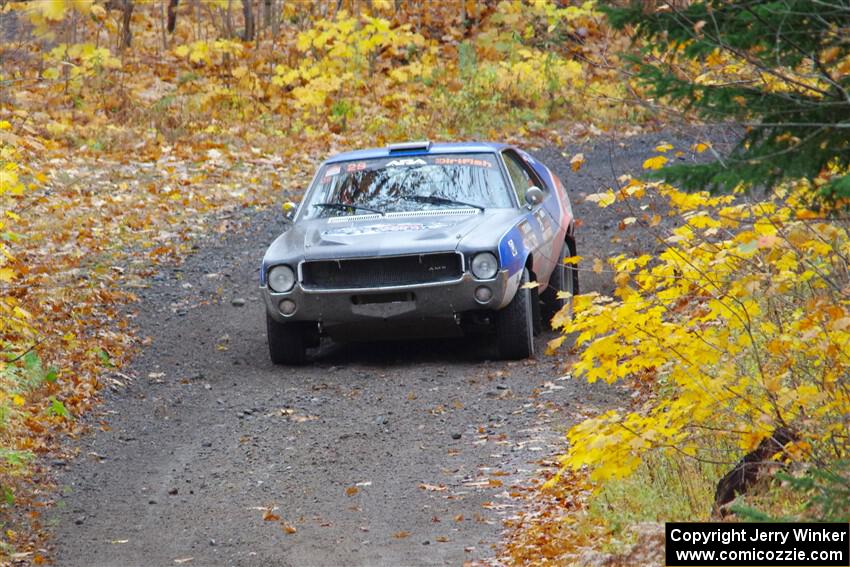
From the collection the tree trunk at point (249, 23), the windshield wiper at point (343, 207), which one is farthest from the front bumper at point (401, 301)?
the tree trunk at point (249, 23)

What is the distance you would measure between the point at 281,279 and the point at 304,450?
184cm

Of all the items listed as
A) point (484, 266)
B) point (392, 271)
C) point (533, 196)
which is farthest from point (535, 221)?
point (392, 271)

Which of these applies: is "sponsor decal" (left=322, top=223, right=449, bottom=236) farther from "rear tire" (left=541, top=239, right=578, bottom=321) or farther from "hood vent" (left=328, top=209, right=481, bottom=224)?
"rear tire" (left=541, top=239, right=578, bottom=321)

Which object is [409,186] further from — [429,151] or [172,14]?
[172,14]

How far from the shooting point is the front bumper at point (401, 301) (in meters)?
8.73

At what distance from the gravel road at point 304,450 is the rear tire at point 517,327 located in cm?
15

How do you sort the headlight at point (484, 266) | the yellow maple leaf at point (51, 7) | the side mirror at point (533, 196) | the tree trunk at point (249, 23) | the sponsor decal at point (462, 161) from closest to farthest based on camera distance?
the yellow maple leaf at point (51, 7) < the headlight at point (484, 266) < the side mirror at point (533, 196) < the sponsor decal at point (462, 161) < the tree trunk at point (249, 23)

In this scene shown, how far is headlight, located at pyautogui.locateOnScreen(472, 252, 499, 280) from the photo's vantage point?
28.5 feet

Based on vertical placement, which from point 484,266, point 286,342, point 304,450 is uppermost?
point 484,266

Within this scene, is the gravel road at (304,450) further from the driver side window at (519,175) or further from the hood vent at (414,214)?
the driver side window at (519,175)

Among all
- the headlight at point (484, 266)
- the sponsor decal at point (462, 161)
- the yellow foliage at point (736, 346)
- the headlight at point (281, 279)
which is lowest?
the headlight at point (281, 279)

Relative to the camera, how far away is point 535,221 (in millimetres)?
9688

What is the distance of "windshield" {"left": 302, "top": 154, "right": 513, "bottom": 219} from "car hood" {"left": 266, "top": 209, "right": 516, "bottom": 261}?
0.52 ft

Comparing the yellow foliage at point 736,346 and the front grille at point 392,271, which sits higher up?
the yellow foliage at point 736,346
